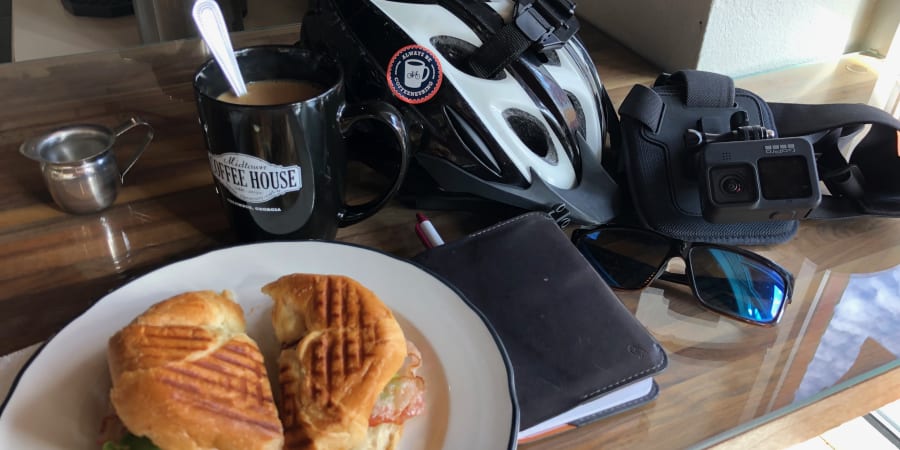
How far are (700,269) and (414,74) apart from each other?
310mm

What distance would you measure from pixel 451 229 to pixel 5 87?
0.57 m

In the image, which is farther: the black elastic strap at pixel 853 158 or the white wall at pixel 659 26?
the white wall at pixel 659 26

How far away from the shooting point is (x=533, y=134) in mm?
671

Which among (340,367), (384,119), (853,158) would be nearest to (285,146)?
(384,119)

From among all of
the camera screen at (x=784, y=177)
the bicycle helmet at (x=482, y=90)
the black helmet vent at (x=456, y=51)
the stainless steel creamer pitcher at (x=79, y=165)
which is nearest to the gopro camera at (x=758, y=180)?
the camera screen at (x=784, y=177)

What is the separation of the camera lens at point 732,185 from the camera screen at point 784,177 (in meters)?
0.02

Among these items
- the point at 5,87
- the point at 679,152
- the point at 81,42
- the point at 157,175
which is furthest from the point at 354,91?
the point at 81,42

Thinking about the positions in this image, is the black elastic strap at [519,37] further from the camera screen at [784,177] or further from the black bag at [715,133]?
the camera screen at [784,177]

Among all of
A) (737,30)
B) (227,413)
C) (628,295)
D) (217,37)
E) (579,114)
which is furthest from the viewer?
(737,30)

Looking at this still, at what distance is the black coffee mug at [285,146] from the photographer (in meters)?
0.49

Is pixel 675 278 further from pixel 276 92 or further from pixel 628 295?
pixel 276 92

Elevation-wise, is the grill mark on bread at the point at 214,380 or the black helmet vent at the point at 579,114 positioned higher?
the black helmet vent at the point at 579,114

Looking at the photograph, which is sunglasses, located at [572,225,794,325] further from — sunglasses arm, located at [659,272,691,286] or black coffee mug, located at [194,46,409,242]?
black coffee mug, located at [194,46,409,242]

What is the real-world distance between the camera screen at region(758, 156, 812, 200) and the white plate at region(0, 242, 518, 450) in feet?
0.99
